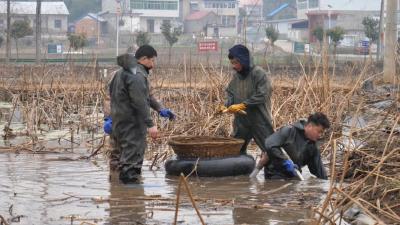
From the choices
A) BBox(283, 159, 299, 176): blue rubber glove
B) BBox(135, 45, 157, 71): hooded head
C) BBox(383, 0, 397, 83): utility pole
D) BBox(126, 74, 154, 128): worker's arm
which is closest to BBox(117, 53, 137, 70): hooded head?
BBox(126, 74, 154, 128): worker's arm

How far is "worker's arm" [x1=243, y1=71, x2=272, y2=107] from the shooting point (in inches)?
401

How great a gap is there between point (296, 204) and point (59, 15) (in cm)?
7521

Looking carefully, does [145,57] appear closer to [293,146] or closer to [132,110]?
[132,110]

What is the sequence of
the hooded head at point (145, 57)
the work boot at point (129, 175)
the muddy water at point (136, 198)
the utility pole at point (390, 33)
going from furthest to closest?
the utility pole at point (390, 33) < the hooded head at point (145, 57) < the work boot at point (129, 175) < the muddy water at point (136, 198)

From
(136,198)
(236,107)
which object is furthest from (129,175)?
(236,107)

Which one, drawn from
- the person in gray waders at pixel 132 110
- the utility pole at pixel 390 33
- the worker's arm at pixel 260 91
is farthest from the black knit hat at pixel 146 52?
the utility pole at pixel 390 33

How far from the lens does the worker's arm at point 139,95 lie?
361 inches

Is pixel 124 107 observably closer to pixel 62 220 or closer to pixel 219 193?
pixel 219 193

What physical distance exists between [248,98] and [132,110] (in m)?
1.67

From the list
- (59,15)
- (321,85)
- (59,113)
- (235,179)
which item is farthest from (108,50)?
(235,179)

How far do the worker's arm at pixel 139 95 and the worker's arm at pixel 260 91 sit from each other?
4.69ft

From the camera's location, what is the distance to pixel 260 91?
33.5ft

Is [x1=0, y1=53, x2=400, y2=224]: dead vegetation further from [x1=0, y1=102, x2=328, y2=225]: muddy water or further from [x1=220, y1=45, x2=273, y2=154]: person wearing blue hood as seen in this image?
[x1=220, y1=45, x2=273, y2=154]: person wearing blue hood

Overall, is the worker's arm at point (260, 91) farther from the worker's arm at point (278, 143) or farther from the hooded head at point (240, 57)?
the worker's arm at point (278, 143)
